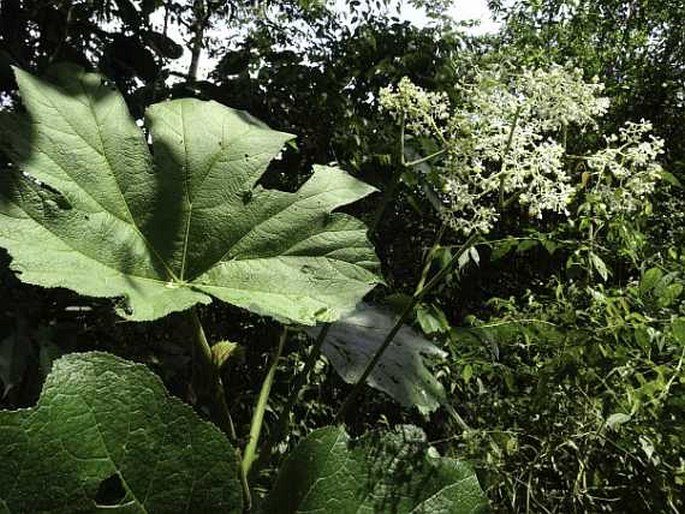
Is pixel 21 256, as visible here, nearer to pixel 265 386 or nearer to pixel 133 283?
pixel 133 283

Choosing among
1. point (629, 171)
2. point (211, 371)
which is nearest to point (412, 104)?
point (629, 171)

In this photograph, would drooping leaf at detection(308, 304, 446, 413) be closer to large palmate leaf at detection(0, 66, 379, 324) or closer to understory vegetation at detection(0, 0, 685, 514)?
understory vegetation at detection(0, 0, 685, 514)

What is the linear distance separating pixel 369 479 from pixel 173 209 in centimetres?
39

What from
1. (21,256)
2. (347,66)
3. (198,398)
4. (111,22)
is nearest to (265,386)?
(21,256)

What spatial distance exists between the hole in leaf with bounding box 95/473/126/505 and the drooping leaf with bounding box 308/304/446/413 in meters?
0.35

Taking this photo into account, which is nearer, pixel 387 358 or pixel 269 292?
pixel 269 292

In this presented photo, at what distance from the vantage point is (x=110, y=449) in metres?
0.50

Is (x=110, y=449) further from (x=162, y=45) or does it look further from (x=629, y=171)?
(x=162, y=45)

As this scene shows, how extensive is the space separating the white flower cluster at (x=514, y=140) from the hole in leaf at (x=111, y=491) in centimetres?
45

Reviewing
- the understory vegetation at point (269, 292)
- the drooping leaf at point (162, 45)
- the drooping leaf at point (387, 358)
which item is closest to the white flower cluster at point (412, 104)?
the understory vegetation at point (269, 292)

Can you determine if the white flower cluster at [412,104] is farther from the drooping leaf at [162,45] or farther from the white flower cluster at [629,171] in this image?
the drooping leaf at [162,45]

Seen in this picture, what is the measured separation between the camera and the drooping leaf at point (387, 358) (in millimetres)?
826

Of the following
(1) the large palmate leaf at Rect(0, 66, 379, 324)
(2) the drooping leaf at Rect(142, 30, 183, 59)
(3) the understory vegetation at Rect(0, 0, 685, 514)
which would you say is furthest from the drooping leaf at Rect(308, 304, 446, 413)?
(2) the drooping leaf at Rect(142, 30, 183, 59)

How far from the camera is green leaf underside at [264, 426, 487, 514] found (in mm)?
581
